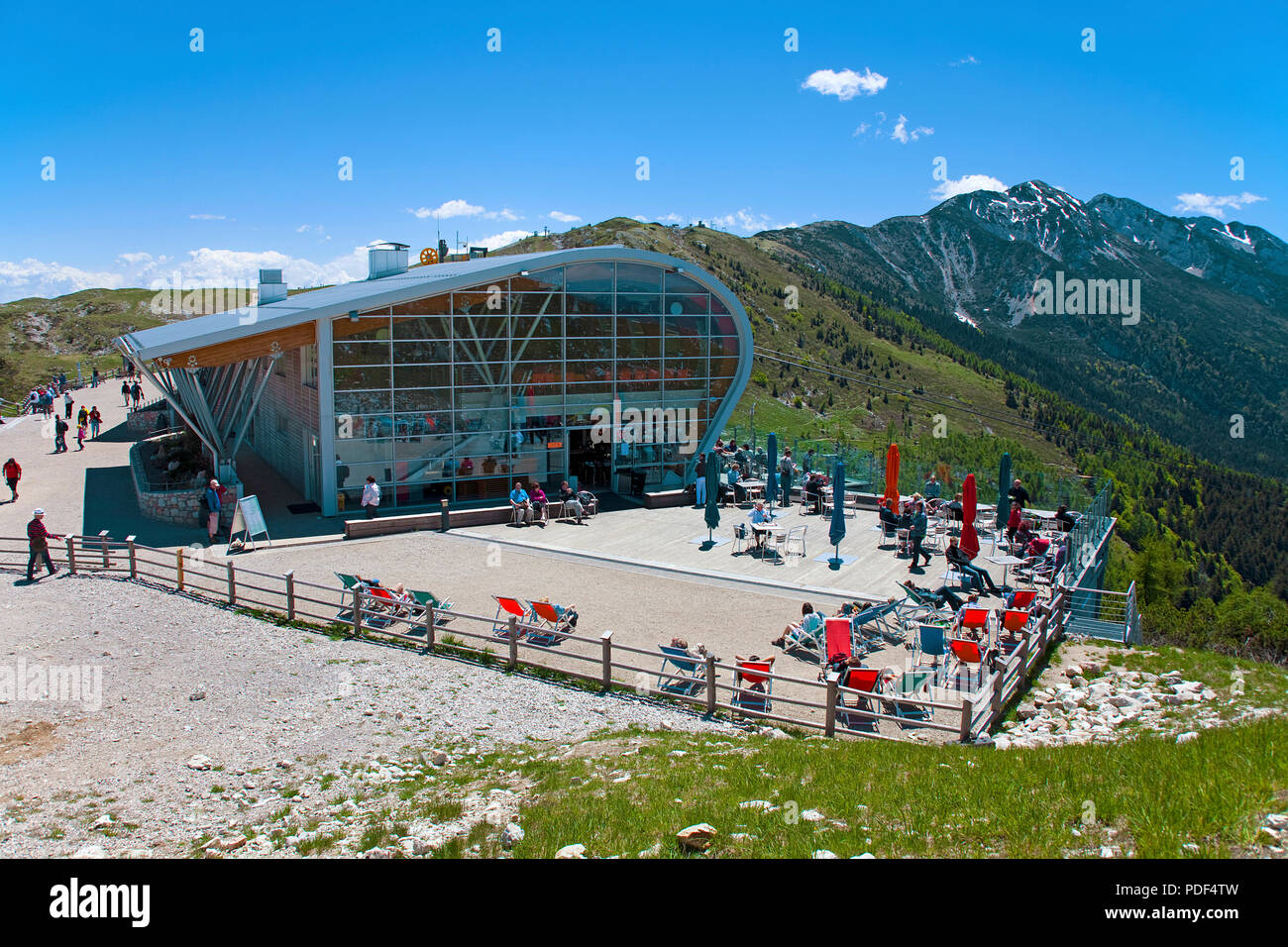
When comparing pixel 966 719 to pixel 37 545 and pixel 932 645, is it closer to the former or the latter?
pixel 932 645

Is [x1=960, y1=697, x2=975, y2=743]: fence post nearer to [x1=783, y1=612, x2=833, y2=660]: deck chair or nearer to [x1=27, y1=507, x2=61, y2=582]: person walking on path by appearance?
[x1=783, y1=612, x2=833, y2=660]: deck chair

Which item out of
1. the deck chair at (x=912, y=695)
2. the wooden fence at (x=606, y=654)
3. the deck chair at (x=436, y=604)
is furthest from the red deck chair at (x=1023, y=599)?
the deck chair at (x=436, y=604)

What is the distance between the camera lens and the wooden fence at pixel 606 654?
11250 mm

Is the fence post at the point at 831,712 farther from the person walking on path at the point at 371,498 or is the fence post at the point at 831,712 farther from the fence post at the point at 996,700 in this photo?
the person walking on path at the point at 371,498

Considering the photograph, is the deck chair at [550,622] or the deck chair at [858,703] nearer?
the deck chair at [858,703]

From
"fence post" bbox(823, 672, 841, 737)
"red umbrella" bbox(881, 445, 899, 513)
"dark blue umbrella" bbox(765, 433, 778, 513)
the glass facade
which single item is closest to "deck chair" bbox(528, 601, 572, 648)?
"fence post" bbox(823, 672, 841, 737)

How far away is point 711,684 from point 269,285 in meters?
27.7

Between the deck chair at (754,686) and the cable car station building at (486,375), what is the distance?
14.2 m

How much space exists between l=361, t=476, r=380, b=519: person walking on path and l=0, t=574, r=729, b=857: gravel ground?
268 inches

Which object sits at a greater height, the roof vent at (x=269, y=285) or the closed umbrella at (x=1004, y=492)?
the roof vent at (x=269, y=285)

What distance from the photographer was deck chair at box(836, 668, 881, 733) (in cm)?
1116

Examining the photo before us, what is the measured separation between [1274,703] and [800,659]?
638 centimetres

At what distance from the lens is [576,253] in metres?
25.1

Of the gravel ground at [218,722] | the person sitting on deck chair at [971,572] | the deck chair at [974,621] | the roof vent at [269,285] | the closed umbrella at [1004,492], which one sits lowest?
the gravel ground at [218,722]
